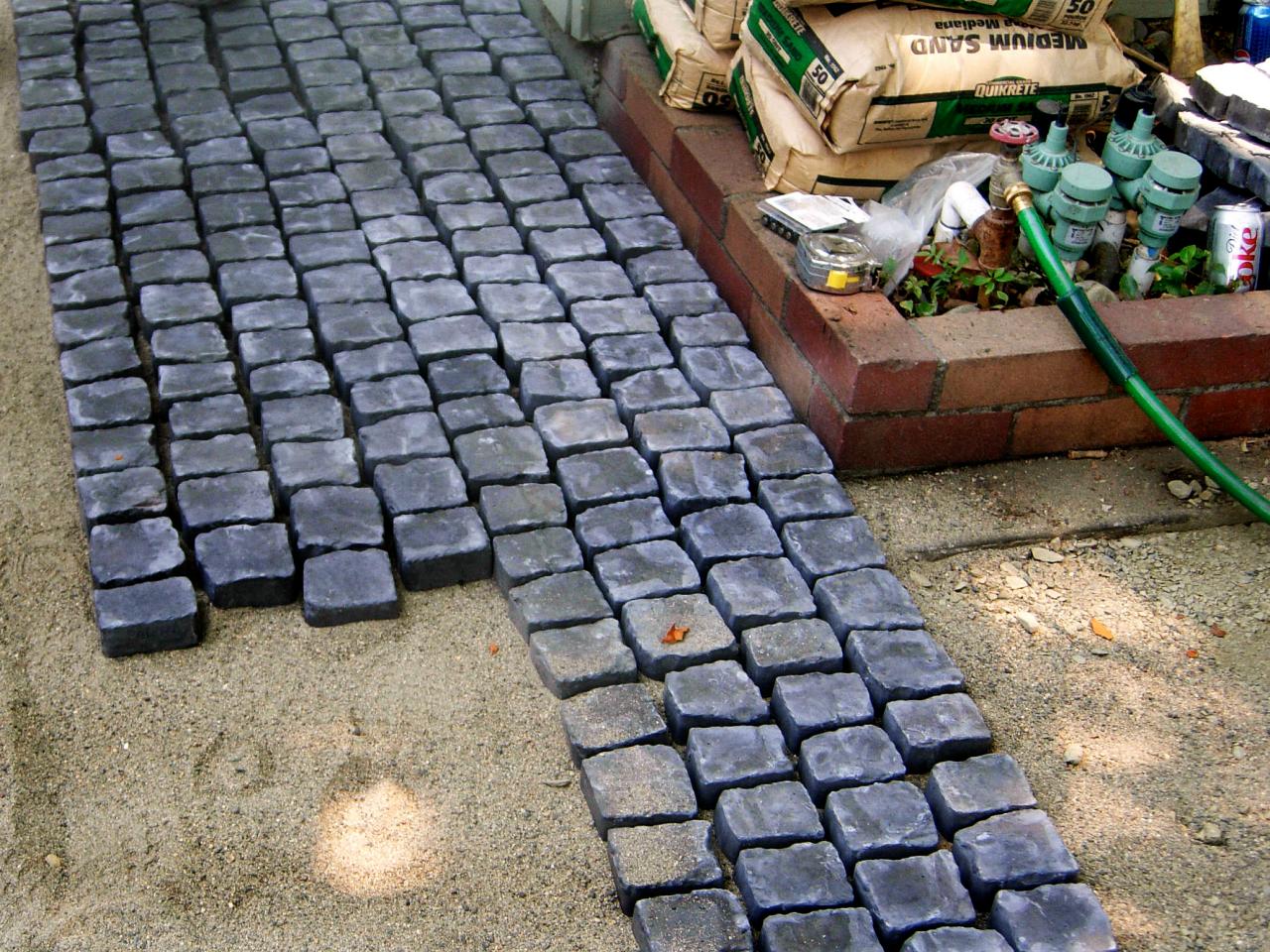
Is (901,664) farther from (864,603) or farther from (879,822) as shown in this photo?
(879,822)

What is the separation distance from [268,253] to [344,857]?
2.22 metres

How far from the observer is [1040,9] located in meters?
4.34

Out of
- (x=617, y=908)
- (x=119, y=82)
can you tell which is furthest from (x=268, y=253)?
(x=617, y=908)

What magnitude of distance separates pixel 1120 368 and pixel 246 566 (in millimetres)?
2321

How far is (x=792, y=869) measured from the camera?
290 centimetres

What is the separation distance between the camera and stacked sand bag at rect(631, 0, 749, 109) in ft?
15.6

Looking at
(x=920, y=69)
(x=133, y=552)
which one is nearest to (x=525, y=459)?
(x=133, y=552)

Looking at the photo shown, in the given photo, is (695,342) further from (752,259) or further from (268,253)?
(268,253)

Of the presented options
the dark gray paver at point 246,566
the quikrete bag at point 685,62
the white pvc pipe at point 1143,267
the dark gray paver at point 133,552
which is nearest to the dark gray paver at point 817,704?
the dark gray paver at point 246,566

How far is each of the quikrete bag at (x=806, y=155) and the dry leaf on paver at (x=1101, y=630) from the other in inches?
63.6

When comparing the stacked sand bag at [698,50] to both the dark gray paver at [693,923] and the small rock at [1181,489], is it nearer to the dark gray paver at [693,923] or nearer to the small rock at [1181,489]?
the small rock at [1181,489]

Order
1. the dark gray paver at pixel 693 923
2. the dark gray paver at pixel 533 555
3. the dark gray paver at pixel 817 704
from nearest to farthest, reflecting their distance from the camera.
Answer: the dark gray paver at pixel 693 923 < the dark gray paver at pixel 817 704 < the dark gray paver at pixel 533 555

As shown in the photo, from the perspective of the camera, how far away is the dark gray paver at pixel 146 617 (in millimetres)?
3307

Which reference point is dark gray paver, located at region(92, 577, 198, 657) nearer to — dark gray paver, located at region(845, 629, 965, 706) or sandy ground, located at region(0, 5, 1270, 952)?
sandy ground, located at region(0, 5, 1270, 952)
